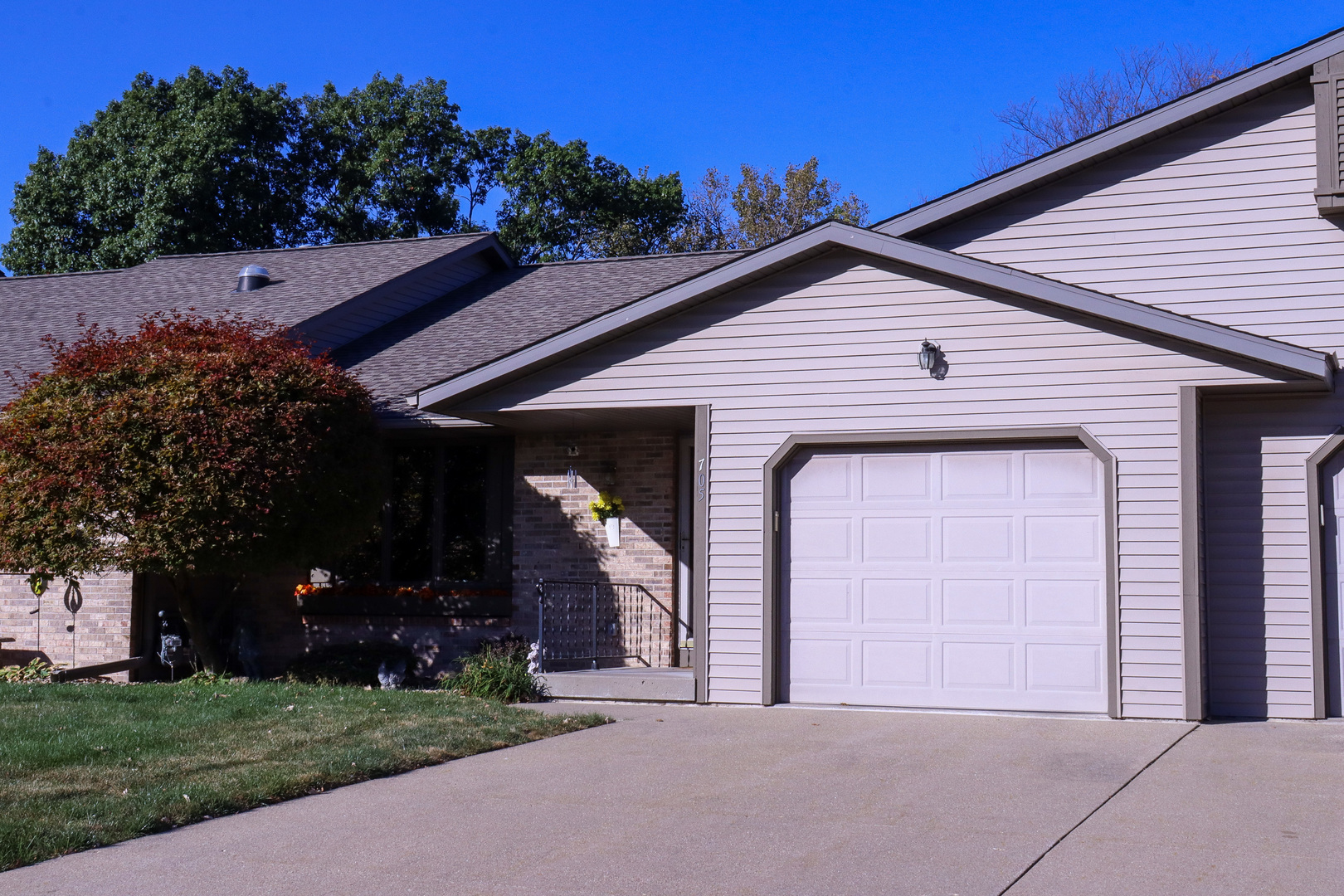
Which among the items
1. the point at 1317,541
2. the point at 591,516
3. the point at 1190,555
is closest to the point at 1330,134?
the point at 1317,541

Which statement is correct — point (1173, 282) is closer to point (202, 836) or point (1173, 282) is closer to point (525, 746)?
point (525, 746)

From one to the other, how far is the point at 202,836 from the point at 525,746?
2.98 metres

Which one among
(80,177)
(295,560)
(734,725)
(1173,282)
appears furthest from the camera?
(80,177)

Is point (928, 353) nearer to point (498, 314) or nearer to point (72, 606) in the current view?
point (498, 314)

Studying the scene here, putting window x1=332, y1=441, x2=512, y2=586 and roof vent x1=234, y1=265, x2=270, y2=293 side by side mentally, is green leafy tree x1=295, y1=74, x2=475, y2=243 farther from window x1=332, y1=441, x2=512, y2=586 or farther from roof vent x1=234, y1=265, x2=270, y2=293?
window x1=332, y1=441, x2=512, y2=586

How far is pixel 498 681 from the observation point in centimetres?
1138

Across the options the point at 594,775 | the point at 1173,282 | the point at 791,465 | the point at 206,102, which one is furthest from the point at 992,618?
the point at 206,102

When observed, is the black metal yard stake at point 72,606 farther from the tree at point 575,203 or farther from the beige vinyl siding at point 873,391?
the tree at point 575,203

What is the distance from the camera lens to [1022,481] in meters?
10.7

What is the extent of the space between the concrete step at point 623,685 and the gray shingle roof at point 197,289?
6.39 metres

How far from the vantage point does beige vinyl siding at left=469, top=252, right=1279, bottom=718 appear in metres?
10.3

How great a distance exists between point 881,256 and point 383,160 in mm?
30042

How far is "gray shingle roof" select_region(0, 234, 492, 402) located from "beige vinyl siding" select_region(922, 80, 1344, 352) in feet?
29.0

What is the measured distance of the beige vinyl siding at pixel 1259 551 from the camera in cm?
1066
